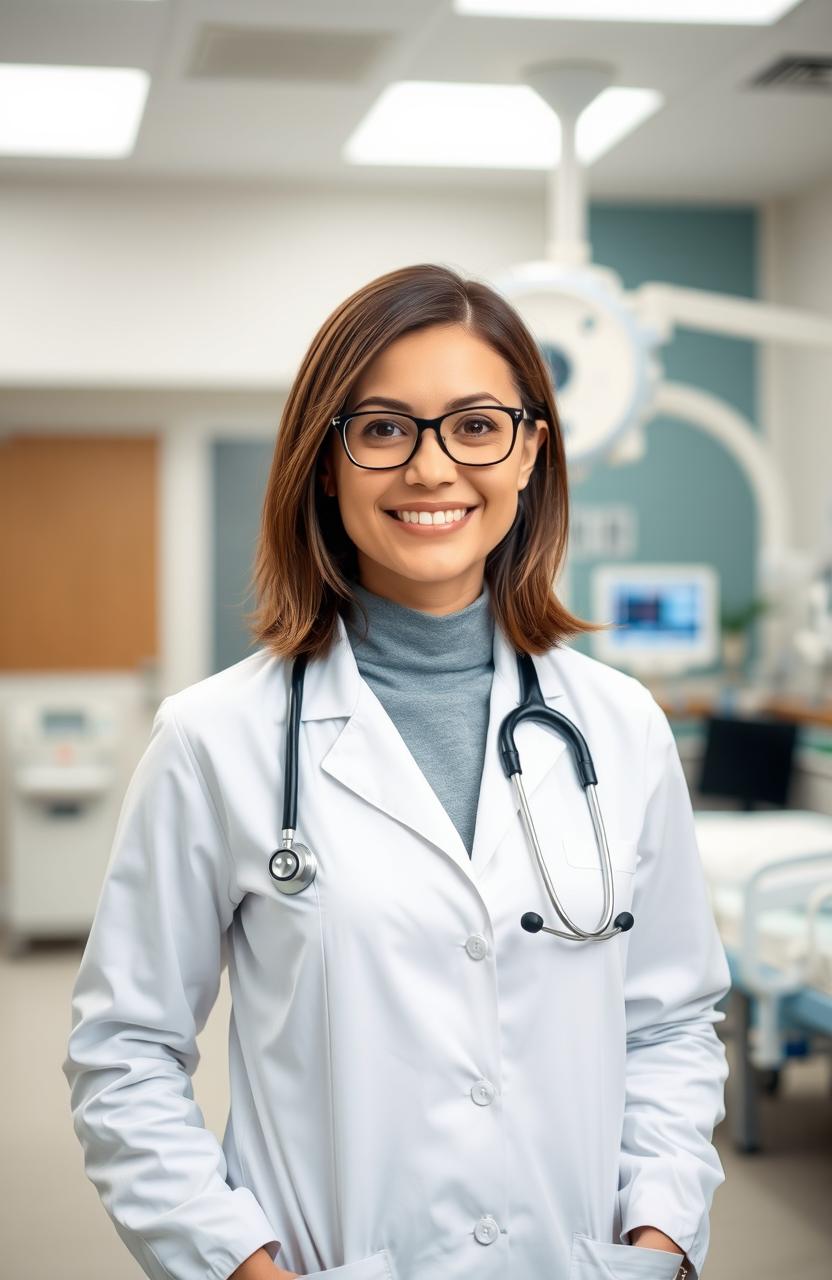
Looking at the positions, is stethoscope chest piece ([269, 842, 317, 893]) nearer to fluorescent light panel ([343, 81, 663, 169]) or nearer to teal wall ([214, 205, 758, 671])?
fluorescent light panel ([343, 81, 663, 169])

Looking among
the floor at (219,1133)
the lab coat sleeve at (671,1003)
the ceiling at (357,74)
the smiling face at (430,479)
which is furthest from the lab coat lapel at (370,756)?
the ceiling at (357,74)

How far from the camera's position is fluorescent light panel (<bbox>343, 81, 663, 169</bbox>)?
14.6 ft

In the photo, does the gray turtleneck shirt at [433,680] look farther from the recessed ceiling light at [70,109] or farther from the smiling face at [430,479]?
the recessed ceiling light at [70,109]

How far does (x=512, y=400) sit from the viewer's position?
1236mm

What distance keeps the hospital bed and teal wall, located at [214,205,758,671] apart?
238 centimetres

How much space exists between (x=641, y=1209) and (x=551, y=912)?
274mm

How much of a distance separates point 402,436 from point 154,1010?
0.51m

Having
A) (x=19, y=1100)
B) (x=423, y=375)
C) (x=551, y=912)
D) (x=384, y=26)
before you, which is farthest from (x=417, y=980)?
(x=384, y=26)

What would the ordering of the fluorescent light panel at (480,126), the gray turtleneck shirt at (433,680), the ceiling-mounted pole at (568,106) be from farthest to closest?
the fluorescent light panel at (480,126) → the ceiling-mounted pole at (568,106) → the gray turtleneck shirt at (433,680)

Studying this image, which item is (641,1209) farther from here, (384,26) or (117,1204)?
(384,26)

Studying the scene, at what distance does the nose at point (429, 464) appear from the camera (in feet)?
3.82

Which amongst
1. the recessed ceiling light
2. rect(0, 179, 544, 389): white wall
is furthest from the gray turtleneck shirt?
rect(0, 179, 544, 389): white wall

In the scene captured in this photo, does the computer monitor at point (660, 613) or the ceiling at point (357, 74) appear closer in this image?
the ceiling at point (357, 74)

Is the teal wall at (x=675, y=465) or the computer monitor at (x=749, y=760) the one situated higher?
the teal wall at (x=675, y=465)
